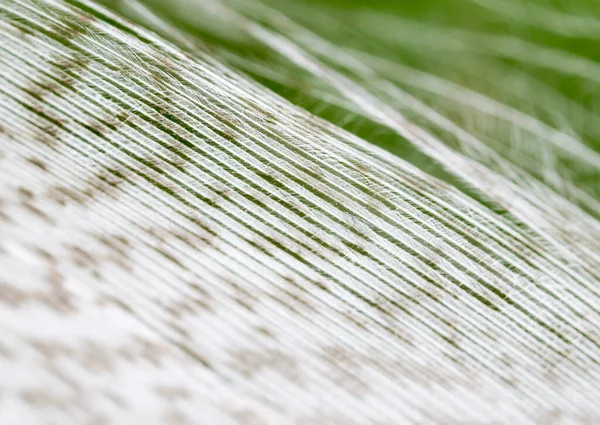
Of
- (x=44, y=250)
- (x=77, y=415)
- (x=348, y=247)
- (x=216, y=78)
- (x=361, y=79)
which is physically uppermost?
(x=361, y=79)

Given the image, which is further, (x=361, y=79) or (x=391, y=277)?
(x=361, y=79)

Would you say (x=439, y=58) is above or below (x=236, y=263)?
above

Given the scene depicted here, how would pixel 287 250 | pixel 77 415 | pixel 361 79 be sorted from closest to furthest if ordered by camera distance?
pixel 77 415 → pixel 287 250 → pixel 361 79

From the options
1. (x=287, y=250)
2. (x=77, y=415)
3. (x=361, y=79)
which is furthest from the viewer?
(x=361, y=79)

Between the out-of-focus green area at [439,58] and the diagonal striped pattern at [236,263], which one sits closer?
the diagonal striped pattern at [236,263]

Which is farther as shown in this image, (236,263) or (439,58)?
(439,58)

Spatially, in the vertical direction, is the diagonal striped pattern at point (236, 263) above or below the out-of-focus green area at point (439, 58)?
below

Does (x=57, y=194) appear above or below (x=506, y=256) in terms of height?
below

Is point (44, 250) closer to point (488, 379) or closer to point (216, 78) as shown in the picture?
point (216, 78)

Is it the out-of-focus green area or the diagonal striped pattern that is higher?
the out-of-focus green area

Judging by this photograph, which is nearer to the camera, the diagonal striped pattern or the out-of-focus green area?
the diagonal striped pattern

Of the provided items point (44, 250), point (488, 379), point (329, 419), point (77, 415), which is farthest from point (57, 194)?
point (488, 379)
